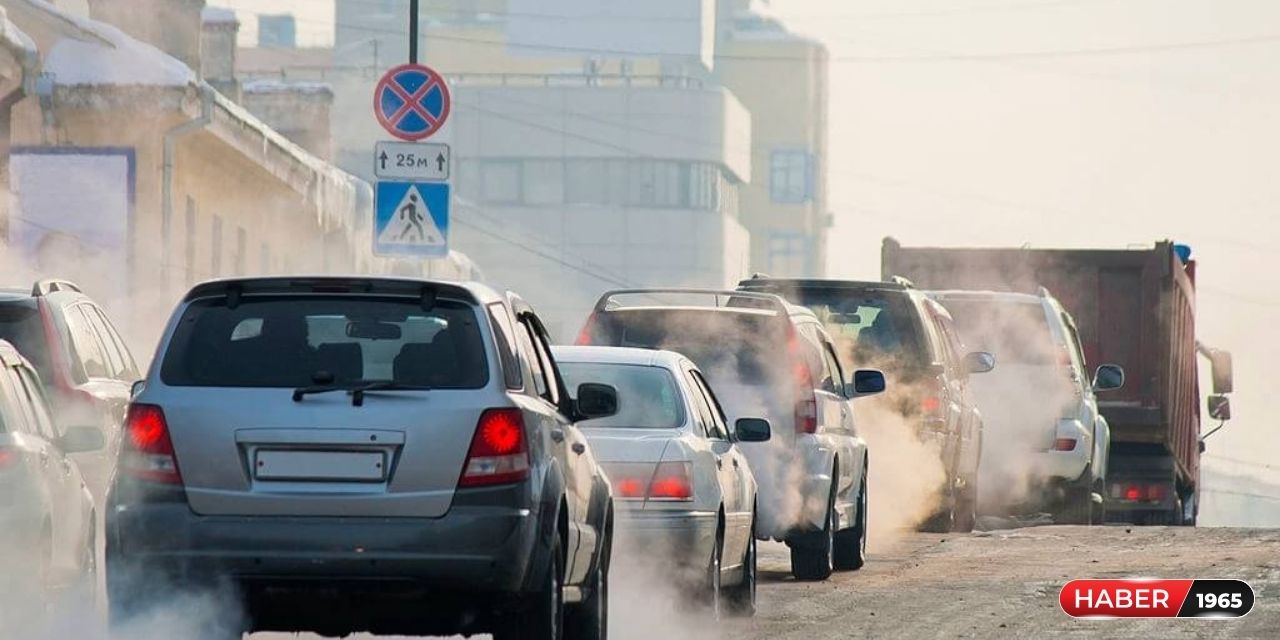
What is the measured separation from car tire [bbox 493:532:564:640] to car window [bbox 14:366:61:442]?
3139 mm

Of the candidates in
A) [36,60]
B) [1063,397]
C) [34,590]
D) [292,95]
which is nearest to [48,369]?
[34,590]


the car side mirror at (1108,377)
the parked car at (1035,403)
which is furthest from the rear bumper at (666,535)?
the car side mirror at (1108,377)

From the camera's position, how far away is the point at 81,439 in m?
13.5

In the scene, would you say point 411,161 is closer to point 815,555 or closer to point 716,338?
point 716,338

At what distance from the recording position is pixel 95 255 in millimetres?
38438

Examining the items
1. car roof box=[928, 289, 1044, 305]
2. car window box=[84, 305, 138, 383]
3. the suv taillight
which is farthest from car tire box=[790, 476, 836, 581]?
car roof box=[928, 289, 1044, 305]

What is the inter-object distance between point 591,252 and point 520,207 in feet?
14.0

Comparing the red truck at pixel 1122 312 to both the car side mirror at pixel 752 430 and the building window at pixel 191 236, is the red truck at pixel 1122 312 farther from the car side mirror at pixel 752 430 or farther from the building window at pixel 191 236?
the car side mirror at pixel 752 430

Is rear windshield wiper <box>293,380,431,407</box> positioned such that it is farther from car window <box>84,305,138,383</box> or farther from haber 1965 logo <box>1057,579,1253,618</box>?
car window <box>84,305,138,383</box>

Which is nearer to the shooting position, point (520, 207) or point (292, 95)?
point (292, 95)

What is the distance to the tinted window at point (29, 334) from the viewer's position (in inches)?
605

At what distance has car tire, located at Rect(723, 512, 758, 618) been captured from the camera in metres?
15.7

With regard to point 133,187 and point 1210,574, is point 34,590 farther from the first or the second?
point 133,187

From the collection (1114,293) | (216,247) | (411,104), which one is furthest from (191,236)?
(411,104)
